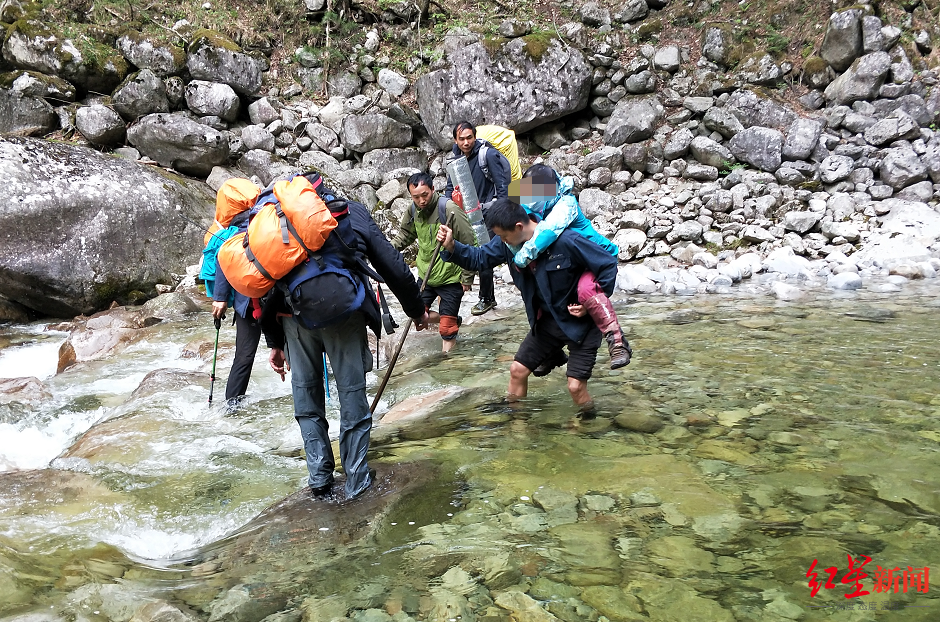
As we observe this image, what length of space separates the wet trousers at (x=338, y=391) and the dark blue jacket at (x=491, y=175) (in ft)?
14.1

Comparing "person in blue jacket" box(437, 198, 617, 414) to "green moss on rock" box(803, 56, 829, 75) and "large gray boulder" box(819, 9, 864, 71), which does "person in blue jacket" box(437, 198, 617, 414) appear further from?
"large gray boulder" box(819, 9, 864, 71)

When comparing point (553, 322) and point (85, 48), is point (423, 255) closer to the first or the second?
point (553, 322)

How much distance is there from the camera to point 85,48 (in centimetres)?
1522

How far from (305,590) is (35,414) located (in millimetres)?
5500

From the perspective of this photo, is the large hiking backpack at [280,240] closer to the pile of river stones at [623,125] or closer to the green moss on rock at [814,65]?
the pile of river stones at [623,125]

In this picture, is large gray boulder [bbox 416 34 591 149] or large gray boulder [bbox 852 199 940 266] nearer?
large gray boulder [bbox 852 199 940 266]

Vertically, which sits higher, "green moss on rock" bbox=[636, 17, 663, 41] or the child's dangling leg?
"green moss on rock" bbox=[636, 17, 663, 41]

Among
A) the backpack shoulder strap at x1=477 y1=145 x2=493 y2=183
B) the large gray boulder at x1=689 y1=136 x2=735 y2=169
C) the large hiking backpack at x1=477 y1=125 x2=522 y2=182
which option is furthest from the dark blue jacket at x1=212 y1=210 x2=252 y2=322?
the large gray boulder at x1=689 y1=136 x2=735 y2=169

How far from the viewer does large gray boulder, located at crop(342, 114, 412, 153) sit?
16266 mm

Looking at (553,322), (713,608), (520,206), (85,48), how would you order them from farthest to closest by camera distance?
(85,48) → (553,322) → (520,206) → (713,608)

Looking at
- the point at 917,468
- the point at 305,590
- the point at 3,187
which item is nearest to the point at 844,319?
the point at 917,468

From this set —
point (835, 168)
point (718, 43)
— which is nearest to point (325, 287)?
point (835, 168)

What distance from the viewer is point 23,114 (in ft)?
46.9

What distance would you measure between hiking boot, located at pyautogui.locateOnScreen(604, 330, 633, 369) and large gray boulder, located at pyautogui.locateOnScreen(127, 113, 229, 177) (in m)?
13.0
